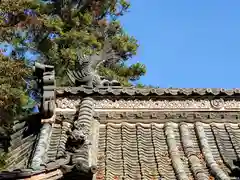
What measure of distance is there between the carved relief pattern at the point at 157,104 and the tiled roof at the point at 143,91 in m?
0.12

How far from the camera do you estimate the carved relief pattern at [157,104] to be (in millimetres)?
8070

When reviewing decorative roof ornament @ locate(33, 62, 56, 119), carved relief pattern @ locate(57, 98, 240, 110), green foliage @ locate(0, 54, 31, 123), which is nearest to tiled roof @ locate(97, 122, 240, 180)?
carved relief pattern @ locate(57, 98, 240, 110)

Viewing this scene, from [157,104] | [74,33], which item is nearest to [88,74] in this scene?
[157,104]

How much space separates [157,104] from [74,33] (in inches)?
436

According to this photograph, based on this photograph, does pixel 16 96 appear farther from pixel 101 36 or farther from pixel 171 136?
pixel 171 136

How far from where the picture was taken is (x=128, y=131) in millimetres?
7602

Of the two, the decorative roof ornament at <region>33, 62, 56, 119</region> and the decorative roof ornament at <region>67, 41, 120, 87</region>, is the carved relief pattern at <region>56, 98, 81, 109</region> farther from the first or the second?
the decorative roof ornament at <region>67, 41, 120, 87</region>

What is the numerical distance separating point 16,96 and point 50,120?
7218 millimetres

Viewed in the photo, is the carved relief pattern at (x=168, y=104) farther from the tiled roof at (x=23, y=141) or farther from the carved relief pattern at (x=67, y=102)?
the tiled roof at (x=23, y=141)

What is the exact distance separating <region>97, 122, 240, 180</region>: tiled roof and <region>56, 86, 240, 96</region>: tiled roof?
59 cm

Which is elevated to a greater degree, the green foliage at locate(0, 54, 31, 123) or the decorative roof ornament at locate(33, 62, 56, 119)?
the green foliage at locate(0, 54, 31, 123)

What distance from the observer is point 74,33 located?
736 inches

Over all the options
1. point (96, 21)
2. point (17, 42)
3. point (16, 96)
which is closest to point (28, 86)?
point (17, 42)

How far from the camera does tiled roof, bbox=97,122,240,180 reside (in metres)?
6.15
